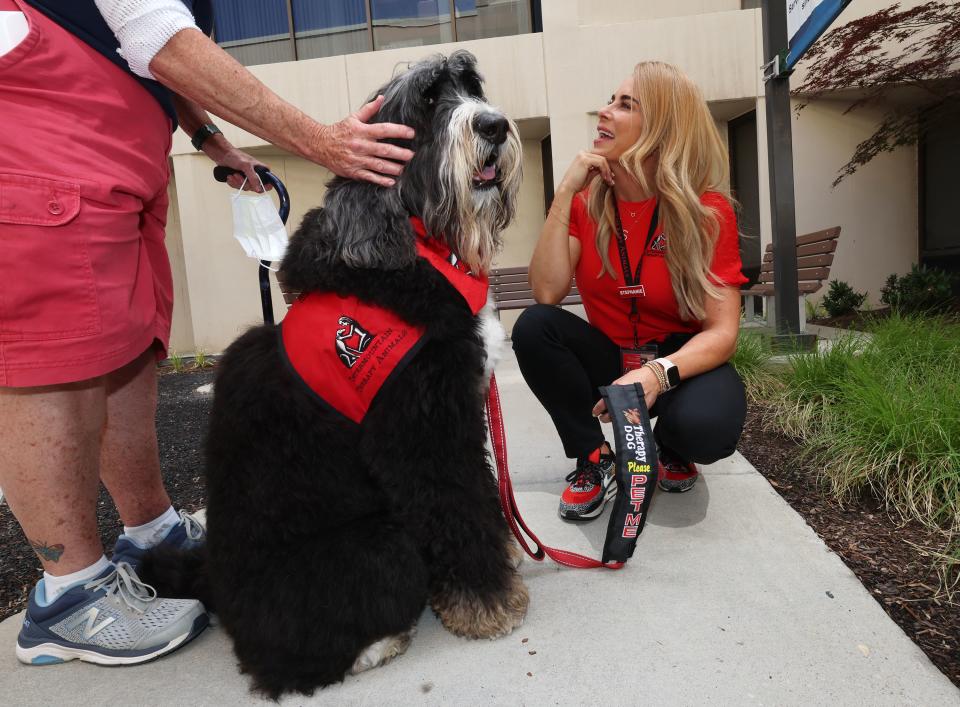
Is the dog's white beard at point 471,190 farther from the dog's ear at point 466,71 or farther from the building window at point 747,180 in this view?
the building window at point 747,180

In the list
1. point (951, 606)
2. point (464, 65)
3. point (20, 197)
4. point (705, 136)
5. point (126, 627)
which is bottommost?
point (951, 606)

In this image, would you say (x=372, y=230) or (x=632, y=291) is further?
(x=632, y=291)

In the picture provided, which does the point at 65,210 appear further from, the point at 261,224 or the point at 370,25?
the point at 370,25

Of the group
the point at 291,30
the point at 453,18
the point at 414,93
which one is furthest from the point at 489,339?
the point at 291,30

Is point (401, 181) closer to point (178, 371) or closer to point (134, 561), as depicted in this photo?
point (134, 561)

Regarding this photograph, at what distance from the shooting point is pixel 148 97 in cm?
175

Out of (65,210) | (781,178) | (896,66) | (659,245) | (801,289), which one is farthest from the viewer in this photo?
(896,66)

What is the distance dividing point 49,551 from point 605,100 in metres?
7.39

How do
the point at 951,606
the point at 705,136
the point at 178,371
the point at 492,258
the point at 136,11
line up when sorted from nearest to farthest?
the point at 136,11, the point at 951,606, the point at 492,258, the point at 705,136, the point at 178,371

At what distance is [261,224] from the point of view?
88.8 inches

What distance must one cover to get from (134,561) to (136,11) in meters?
1.64

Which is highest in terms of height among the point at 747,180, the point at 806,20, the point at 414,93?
the point at 806,20

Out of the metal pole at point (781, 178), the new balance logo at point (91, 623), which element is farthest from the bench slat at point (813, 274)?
the new balance logo at point (91, 623)

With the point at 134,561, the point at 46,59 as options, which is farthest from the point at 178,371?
the point at 46,59
